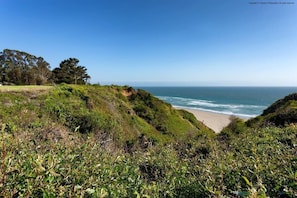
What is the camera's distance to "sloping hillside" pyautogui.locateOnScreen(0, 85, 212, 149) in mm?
11195

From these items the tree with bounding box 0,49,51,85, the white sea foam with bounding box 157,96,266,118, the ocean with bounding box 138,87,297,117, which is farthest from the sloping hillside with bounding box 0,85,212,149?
the ocean with bounding box 138,87,297,117

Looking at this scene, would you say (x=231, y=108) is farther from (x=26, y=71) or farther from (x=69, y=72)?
(x=26, y=71)

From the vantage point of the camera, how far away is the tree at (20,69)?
105 feet

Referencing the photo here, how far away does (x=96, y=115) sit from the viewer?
15906 mm

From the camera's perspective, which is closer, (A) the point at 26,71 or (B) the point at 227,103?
(A) the point at 26,71

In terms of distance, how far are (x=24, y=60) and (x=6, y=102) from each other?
987 inches

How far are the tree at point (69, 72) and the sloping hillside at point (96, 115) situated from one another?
15384 mm

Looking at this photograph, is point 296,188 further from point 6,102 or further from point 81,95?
point 81,95

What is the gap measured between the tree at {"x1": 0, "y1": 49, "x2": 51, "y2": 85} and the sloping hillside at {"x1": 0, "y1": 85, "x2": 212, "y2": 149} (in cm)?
1289

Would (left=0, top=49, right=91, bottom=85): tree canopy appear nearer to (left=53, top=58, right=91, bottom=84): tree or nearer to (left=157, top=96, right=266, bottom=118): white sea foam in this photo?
(left=53, top=58, right=91, bottom=84): tree

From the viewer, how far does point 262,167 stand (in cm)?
262

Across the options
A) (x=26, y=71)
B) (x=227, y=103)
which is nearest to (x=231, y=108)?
(x=227, y=103)

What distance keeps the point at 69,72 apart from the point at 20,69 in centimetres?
939

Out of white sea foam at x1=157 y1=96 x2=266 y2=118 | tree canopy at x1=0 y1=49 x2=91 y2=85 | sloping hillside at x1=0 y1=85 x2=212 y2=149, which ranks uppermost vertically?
tree canopy at x1=0 y1=49 x2=91 y2=85
